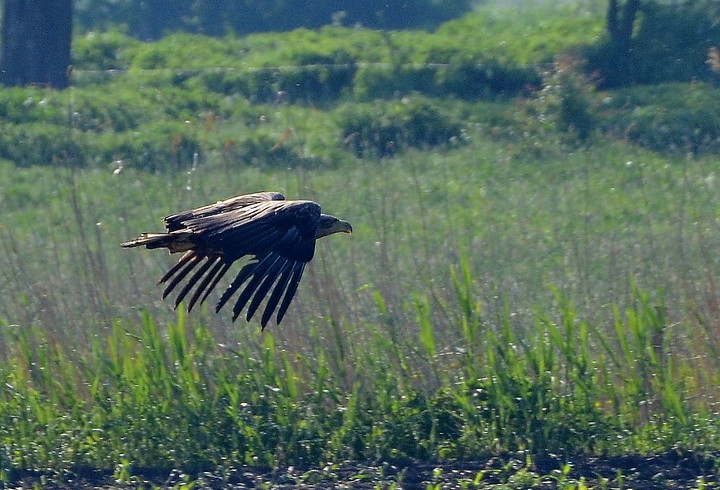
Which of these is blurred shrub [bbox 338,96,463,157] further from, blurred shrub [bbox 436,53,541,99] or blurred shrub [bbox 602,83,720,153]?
blurred shrub [bbox 602,83,720,153]

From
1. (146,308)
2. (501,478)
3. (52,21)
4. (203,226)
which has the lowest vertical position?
(501,478)

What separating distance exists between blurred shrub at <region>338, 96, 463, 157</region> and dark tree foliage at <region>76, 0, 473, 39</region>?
17.9ft

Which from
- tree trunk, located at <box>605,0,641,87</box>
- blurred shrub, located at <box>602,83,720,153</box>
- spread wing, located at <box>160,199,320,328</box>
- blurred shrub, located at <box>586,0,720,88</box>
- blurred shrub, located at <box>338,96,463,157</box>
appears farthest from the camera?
tree trunk, located at <box>605,0,641,87</box>

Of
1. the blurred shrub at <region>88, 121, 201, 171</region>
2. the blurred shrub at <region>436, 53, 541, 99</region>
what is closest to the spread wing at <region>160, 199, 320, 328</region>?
the blurred shrub at <region>88, 121, 201, 171</region>

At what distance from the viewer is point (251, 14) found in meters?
19.7

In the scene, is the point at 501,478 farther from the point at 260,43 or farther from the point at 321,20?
the point at 321,20

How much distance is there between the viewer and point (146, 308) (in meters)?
6.77

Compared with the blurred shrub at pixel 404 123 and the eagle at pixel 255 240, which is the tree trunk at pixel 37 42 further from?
the eagle at pixel 255 240

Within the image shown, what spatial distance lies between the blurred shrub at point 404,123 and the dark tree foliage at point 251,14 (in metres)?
5.47

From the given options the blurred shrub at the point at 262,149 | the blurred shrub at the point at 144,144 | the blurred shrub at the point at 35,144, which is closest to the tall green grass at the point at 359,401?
the blurred shrub at the point at 262,149

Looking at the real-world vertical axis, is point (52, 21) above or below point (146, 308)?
above

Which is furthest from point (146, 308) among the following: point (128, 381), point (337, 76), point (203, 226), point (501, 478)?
point (337, 76)

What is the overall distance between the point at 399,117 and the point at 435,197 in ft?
7.67

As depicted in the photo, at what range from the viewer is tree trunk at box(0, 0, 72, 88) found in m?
15.7
